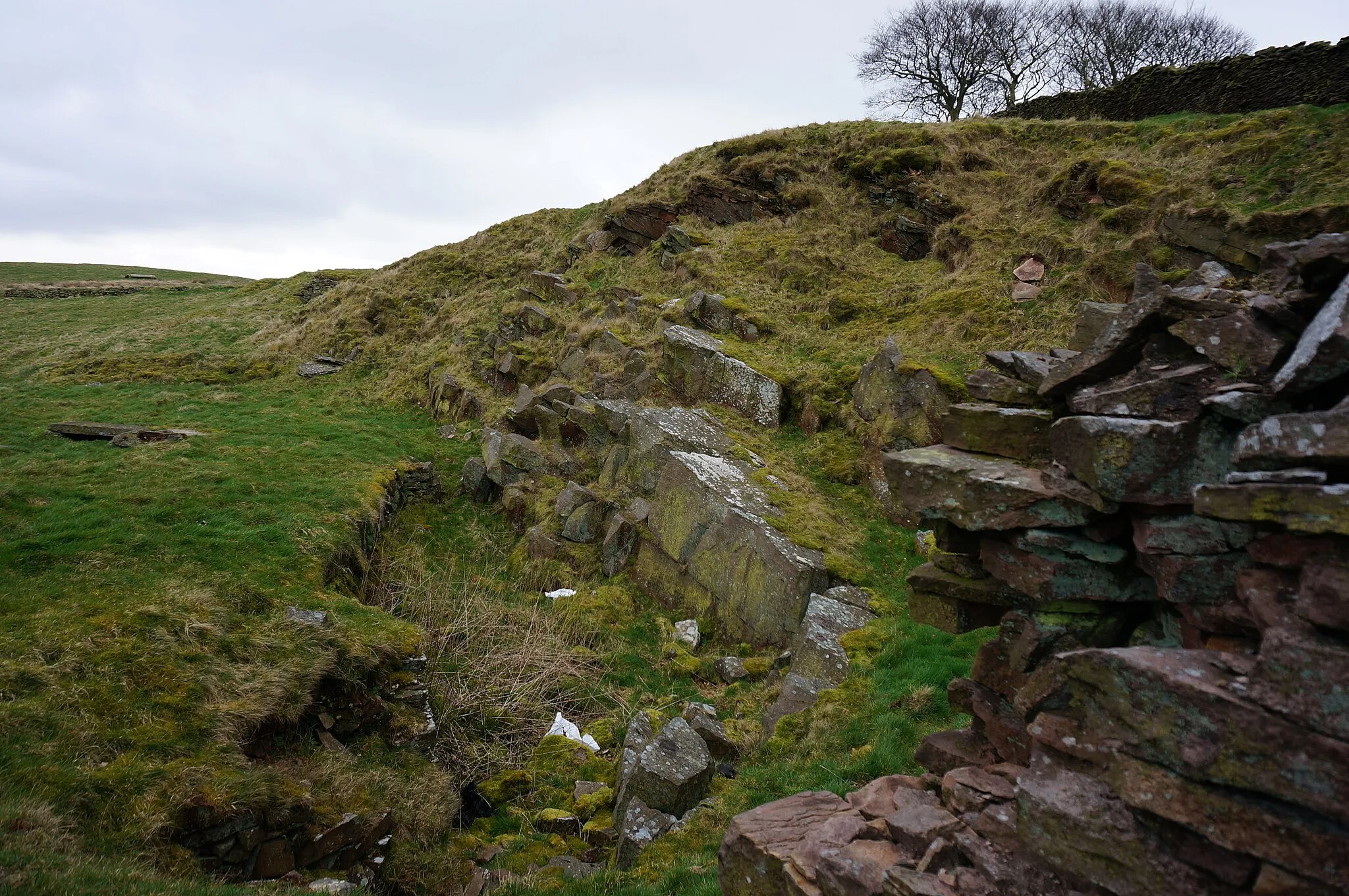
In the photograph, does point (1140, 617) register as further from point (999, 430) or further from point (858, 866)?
point (858, 866)

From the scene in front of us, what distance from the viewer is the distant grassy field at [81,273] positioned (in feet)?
199

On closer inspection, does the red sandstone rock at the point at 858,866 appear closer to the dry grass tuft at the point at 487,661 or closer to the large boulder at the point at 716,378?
the dry grass tuft at the point at 487,661

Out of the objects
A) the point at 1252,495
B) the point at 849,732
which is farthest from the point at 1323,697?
the point at 849,732

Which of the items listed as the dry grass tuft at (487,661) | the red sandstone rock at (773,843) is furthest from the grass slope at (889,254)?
the red sandstone rock at (773,843)

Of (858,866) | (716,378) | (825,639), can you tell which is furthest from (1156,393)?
(716,378)

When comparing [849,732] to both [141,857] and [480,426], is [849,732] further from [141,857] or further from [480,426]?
[480,426]

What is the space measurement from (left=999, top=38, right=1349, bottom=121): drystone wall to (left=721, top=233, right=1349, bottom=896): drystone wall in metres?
25.4

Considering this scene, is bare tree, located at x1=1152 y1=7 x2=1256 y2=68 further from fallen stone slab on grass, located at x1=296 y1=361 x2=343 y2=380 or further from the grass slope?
fallen stone slab on grass, located at x1=296 y1=361 x2=343 y2=380

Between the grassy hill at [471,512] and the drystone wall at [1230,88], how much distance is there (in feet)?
10.2

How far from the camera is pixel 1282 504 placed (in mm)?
4426

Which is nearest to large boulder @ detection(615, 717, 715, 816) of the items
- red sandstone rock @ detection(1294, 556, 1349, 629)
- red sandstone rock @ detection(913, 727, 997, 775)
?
red sandstone rock @ detection(913, 727, 997, 775)

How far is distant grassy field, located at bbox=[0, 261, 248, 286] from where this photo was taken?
199ft

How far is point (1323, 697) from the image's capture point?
13.1 feet

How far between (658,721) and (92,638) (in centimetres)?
848
